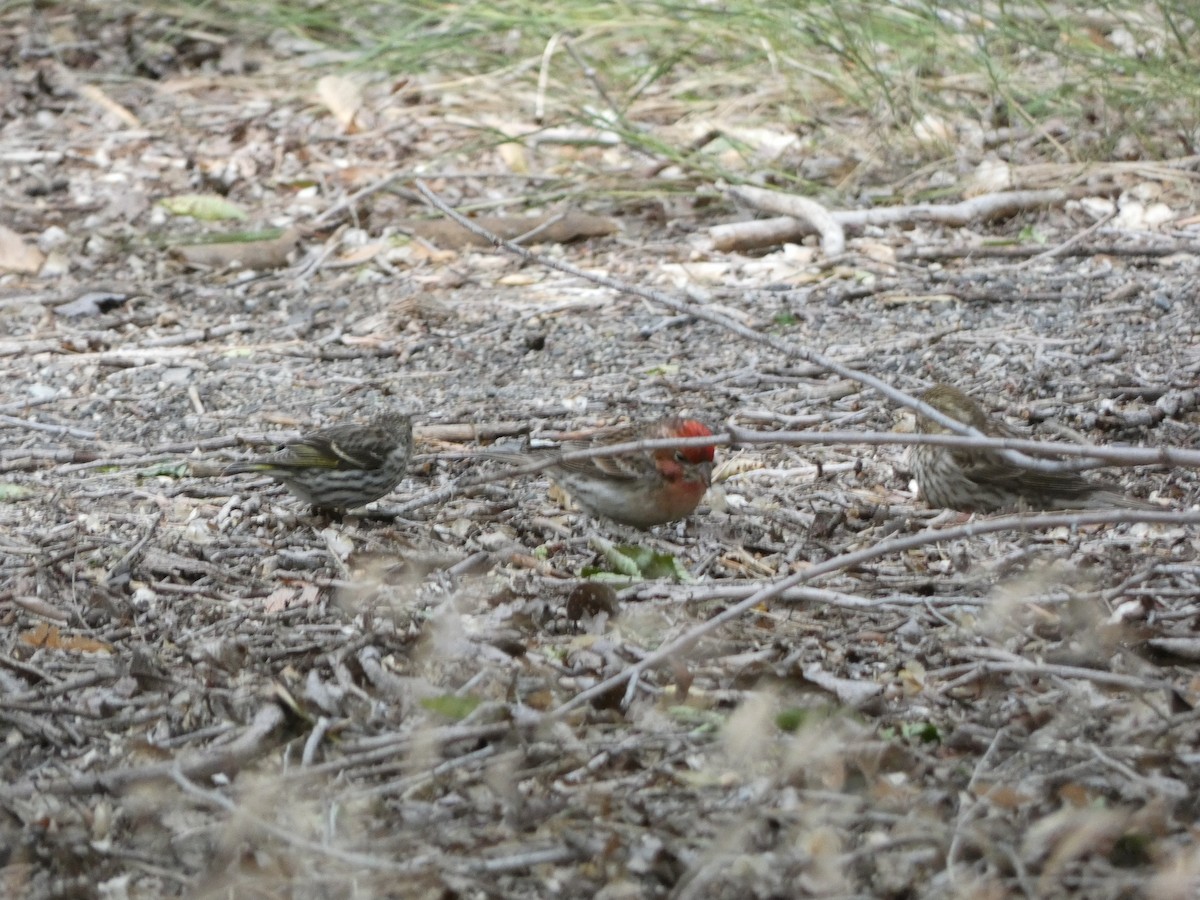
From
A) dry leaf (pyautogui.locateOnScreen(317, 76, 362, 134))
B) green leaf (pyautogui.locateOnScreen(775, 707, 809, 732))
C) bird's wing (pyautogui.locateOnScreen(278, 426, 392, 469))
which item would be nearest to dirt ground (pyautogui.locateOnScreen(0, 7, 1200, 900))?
green leaf (pyautogui.locateOnScreen(775, 707, 809, 732))

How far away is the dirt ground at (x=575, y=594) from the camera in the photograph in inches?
121

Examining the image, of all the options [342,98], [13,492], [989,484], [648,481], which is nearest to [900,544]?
[648,481]

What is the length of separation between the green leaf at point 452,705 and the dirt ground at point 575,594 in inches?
1.4

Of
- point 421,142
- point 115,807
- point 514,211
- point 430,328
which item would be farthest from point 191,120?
point 115,807

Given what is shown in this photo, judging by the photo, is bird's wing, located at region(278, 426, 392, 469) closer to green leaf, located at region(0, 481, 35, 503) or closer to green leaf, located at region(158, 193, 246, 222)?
green leaf, located at region(0, 481, 35, 503)

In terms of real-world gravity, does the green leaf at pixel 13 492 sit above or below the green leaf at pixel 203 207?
above

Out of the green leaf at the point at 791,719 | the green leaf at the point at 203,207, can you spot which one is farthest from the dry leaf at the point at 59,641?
the green leaf at the point at 203,207

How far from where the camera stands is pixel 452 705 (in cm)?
363

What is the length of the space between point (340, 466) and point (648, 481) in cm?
96

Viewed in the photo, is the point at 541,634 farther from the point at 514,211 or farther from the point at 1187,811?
the point at 514,211

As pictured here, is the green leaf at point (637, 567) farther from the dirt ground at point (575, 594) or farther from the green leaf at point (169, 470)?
the green leaf at point (169, 470)

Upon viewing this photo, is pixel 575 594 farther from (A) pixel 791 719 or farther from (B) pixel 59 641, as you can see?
(B) pixel 59 641

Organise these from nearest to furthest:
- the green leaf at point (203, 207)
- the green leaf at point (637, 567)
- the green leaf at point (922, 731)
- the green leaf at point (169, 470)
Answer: the green leaf at point (922, 731)
the green leaf at point (637, 567)
the green leaf at point (169, 470)
the green leaf at point (203, 207)

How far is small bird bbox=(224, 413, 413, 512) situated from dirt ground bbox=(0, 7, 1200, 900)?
121mm
